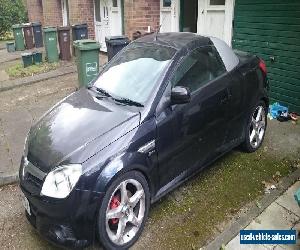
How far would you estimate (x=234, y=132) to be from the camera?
14.6 ft

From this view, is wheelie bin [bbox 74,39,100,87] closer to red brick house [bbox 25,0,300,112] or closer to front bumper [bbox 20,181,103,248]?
red brick house [bbox 25,0,300,112]

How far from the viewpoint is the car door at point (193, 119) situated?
11.4 feet

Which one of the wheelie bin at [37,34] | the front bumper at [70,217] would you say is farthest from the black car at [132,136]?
the wheelie bin at [37,34]

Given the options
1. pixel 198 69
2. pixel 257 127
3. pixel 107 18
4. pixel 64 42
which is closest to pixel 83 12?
pixel 107 18

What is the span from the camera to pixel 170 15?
29.6 ft

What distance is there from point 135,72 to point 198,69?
2.46 feet

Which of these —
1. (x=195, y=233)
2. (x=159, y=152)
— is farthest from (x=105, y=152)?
(x=195, y=233)

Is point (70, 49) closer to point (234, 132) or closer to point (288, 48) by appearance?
point (288, 48)

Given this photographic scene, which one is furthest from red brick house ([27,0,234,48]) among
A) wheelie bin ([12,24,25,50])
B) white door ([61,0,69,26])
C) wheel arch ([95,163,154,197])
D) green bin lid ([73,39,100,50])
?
wheel arch ([95,163,154,197])

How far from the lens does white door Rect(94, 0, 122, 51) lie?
11.0 metres

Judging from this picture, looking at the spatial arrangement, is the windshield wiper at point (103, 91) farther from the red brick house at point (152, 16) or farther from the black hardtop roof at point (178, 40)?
the red brick house at point (152, 16)

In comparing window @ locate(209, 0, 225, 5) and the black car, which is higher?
window @ locate(209, 0, 225, 5)

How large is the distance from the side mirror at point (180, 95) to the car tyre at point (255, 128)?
1.61 m

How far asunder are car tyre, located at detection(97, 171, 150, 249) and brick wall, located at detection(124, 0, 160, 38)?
6832 millimetres
